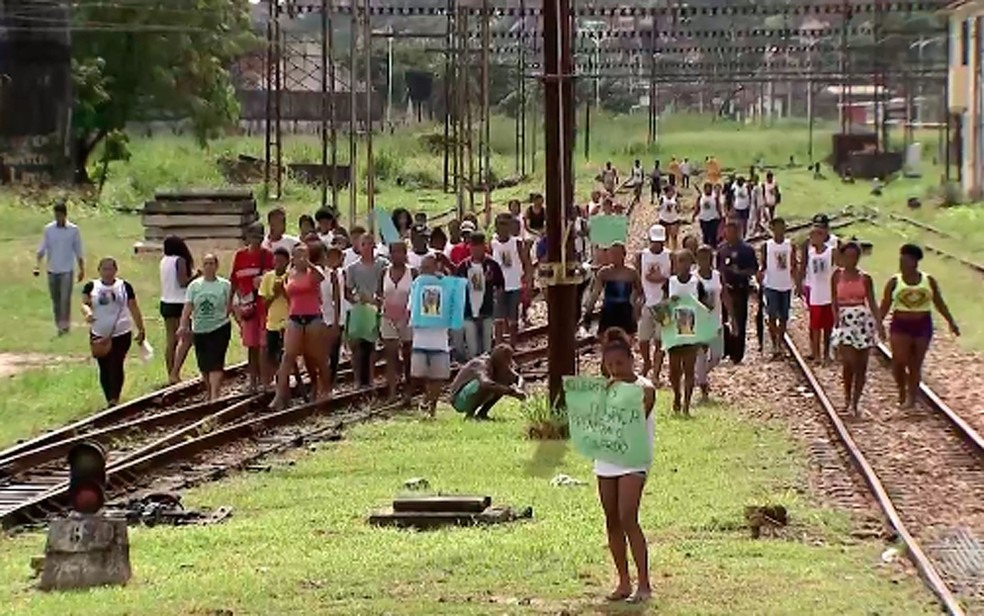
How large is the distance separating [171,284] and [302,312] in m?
1.80

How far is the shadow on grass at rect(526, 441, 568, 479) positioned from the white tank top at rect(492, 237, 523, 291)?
20.1 feet

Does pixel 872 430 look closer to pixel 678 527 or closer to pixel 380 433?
pixel 380 433

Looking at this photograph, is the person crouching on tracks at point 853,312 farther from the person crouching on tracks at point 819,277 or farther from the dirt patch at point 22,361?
the dirt patch at point 22,361

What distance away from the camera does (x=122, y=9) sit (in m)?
69.3

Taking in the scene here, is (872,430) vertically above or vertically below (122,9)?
below

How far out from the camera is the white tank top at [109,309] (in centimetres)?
1978

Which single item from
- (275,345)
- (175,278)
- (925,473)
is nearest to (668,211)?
(275,345)

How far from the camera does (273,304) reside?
20.4 m

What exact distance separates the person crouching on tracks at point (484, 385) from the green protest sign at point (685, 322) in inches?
57.4

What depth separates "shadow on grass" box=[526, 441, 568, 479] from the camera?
16312mm

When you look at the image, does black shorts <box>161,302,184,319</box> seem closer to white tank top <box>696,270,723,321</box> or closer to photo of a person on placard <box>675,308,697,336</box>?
photo of a person on placard <box>675,308,697,336</box>

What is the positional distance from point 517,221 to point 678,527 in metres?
12.2

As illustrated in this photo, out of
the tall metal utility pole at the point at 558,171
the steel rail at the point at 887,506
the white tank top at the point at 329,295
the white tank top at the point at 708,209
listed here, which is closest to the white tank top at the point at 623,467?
the steel rail at the point at 887,506

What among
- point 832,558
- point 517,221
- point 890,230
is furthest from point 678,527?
point 890,230
